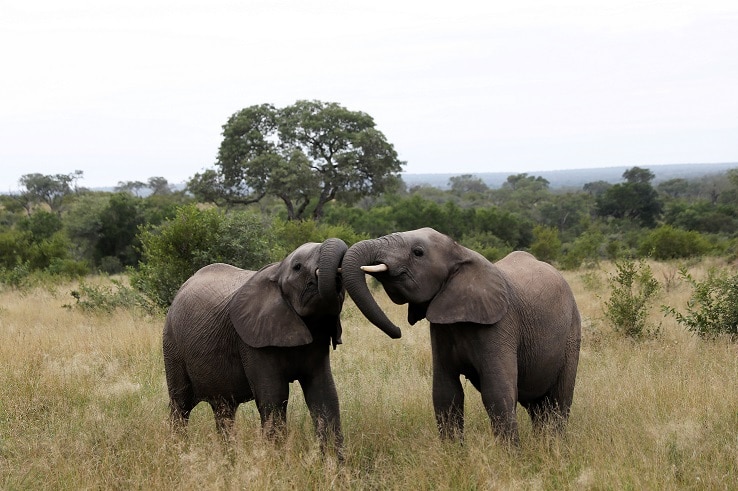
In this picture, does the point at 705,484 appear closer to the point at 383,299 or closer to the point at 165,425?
the point at 165,425

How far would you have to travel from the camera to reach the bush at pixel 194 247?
1205 cm

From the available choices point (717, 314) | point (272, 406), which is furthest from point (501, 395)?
point (717, 314)

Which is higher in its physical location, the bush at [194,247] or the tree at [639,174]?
the bush at [194,247]

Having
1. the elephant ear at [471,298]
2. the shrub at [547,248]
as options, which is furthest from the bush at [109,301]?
the shrub at [547,248]

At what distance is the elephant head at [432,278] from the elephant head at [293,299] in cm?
16

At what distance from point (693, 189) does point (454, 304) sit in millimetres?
103966

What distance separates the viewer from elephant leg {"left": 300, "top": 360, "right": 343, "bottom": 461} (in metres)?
5.55

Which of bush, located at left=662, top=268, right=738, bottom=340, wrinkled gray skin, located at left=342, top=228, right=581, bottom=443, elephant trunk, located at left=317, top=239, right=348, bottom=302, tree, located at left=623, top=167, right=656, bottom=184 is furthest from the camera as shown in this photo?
tree, located at left=623, top=167, right=656, bottom=184

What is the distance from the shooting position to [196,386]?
6125 mm

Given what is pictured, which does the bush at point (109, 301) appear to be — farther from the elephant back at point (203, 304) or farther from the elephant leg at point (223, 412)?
the elephant leg at point (223, 412)

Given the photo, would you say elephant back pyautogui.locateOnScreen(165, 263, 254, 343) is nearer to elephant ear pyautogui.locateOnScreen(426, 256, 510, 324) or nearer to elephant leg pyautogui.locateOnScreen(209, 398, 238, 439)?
elephant leg pyautogui.locateOnScreen(209, 398, 238, 439)

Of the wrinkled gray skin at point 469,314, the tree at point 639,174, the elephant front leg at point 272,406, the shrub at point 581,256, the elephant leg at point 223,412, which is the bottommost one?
the tree at point 639,174

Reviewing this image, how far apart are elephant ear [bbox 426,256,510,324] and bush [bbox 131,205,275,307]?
7323 mm

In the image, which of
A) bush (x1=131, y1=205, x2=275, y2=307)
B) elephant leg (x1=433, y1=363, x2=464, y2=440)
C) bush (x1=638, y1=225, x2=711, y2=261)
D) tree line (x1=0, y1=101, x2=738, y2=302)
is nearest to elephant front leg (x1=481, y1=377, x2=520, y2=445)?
elephant leg (x1=433, y1=363, x2=464, y2=440)
